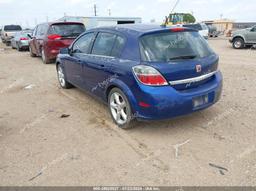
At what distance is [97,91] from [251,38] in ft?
45.4

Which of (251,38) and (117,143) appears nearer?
(117,143)

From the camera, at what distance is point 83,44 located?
200 inches

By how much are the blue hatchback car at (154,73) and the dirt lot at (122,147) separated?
44 centimetres

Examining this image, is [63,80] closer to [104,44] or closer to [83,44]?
[83,44]

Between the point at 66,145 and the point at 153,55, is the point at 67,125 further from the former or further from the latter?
the point at 153,55

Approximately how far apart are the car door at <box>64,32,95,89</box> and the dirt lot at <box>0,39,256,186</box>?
573mm

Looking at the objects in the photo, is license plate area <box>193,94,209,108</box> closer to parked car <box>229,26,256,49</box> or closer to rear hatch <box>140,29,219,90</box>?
rear hatch <box>140,29,219,90</box>

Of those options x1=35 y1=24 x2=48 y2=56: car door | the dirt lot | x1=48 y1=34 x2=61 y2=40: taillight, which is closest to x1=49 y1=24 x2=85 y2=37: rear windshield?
x1=48 y1=34 x2=61 y2=40: taillight

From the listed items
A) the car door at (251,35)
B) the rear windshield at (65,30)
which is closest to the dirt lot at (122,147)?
the rear windshield at (65,30)

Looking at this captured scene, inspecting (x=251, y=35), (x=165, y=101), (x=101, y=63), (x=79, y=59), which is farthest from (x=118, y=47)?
(x=251, y=35)

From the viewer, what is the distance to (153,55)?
339 cm

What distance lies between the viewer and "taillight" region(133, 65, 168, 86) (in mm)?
3271

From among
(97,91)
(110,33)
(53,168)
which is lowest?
(53,168)

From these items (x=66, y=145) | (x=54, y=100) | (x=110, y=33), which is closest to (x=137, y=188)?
(x=66, y=145)
